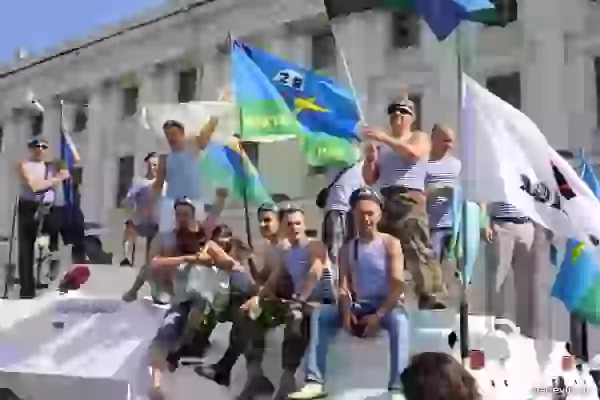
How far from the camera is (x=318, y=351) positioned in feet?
14.5

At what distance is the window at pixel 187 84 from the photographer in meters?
11.6

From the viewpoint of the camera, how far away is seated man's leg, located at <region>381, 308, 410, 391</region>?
14.0 feet

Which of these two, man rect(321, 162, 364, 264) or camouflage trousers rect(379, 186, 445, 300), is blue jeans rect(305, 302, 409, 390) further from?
man rect(321, 162, 364, 264)

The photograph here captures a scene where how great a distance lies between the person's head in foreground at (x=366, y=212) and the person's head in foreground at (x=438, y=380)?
0.63m

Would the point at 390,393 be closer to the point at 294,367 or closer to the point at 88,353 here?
the point at 294,367

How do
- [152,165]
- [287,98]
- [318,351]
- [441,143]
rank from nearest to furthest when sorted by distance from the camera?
[318,351] < [441,143] < [287,98] < [152,165]

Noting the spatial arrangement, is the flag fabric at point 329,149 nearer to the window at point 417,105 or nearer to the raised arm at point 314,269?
the raised arm at point 314,269

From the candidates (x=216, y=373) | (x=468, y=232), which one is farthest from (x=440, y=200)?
(x=216, y=373)

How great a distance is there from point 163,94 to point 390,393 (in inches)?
326

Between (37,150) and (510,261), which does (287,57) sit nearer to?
(37,150)

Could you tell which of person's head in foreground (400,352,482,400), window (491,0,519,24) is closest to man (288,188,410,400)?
person's head in foreground (400,352,482,400)

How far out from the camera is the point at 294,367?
4.57 meters

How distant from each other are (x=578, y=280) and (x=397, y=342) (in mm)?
1751

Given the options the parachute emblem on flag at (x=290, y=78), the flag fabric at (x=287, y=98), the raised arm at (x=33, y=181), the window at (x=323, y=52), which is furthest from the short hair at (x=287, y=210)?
the window at (x=323, y=52)
